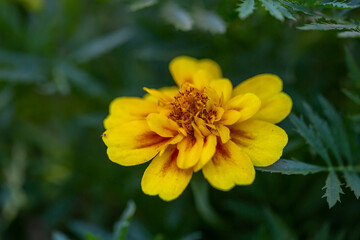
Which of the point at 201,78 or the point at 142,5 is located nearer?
the point at 201,78

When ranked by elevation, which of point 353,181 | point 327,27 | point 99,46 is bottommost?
point 99,46

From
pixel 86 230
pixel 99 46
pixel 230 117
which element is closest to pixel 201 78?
pixel 230 117

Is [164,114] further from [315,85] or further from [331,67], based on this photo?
[331,67]

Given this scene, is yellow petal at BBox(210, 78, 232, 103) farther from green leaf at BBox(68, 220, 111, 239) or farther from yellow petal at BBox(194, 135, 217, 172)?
green leaf at BBox(68, 220, 111, 239)

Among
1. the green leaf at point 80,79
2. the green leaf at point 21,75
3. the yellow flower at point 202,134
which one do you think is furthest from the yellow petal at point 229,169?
the green leaf at point 21,75

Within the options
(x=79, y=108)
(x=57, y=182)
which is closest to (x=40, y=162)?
(x=57, y=182)

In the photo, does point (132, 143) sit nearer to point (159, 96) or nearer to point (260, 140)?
point (159, 96)
